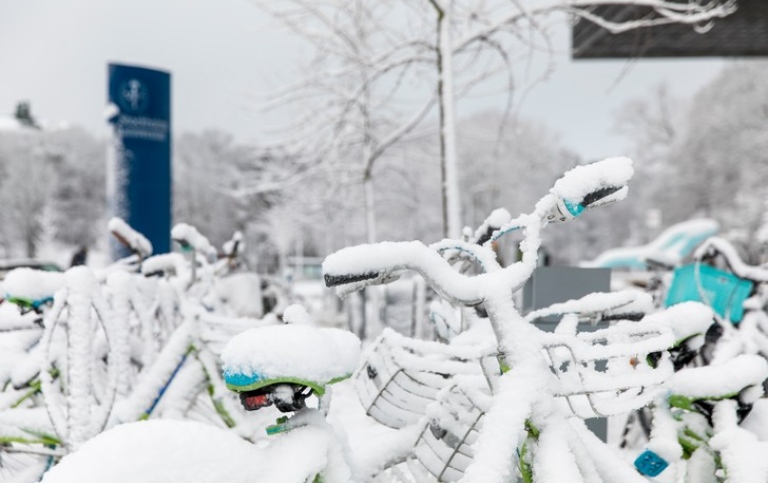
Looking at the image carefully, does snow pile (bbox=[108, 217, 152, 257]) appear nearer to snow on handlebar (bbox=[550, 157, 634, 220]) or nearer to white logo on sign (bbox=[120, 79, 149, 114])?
snow on handlebar (bbox=[550, 157, 634, 220])

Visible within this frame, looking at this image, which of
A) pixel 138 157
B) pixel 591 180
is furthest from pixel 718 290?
pixel 138 157

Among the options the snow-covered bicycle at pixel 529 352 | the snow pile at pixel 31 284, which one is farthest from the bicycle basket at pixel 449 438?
the snow pile at pixel 31 284

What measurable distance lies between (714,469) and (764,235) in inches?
114

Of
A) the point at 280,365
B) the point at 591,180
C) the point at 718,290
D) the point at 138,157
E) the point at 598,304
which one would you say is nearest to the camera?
the point at 280,365

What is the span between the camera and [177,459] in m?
1.02

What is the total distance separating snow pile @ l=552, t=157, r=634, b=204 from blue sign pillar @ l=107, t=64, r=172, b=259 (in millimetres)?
9473

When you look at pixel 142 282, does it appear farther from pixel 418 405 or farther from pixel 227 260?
pixel 418 405

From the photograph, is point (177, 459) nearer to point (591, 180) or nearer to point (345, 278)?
point (345, 278)

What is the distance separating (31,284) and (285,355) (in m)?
1.88

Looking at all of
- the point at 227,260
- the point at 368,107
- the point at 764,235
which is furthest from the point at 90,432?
the point at 368,107

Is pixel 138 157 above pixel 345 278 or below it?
above

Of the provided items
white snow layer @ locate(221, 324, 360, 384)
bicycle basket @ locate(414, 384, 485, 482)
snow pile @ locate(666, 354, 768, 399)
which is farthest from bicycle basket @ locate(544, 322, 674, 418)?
white snow layer @ locate(221, 324, 360, 384)

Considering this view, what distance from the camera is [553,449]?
1248 millimetres

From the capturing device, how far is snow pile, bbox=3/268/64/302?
249 cm
